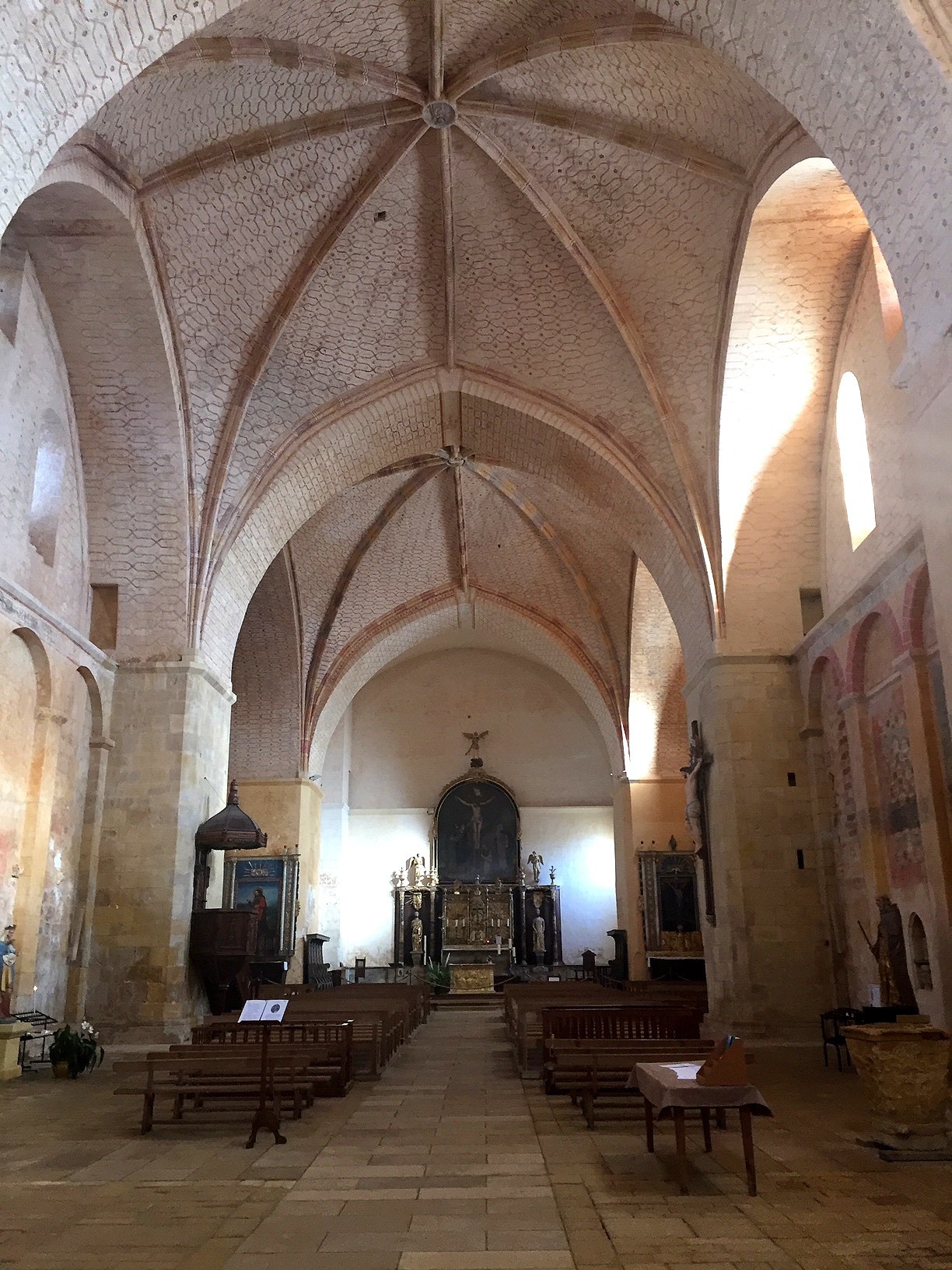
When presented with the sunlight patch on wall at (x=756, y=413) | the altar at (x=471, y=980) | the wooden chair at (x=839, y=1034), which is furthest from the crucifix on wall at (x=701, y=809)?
the altar at (x=471, y=980)

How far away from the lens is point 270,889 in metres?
23.1

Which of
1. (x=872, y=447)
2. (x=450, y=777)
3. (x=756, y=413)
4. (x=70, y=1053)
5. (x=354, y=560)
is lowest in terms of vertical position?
(x=70, y=1053)

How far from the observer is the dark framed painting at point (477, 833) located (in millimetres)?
27672

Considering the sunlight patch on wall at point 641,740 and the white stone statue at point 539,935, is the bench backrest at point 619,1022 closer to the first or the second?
the sunlight patch on wall at point 641,740

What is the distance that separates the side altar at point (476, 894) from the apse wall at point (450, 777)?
452mm

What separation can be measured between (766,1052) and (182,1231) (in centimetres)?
916

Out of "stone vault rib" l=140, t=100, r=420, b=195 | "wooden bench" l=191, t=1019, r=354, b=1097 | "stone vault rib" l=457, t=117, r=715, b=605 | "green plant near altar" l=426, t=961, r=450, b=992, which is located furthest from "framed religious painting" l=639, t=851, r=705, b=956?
"stone vault rib" l=140, t=100, r=420, b=195

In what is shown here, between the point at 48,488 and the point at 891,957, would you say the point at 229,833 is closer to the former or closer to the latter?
the point at 48,488

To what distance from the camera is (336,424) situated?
51.9 ft

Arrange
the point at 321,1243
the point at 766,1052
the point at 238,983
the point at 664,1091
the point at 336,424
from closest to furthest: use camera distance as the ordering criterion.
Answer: the point at 321,1243
the point at 664,1091
the point at 766,1052
the point at 238,983
the point at 336,424

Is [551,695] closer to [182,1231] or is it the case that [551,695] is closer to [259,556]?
[259,556]

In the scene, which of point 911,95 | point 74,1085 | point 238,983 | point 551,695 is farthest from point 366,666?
point 911,95

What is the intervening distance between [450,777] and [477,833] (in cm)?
178

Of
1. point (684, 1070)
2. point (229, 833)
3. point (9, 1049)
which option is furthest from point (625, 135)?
point (9, 1049)
